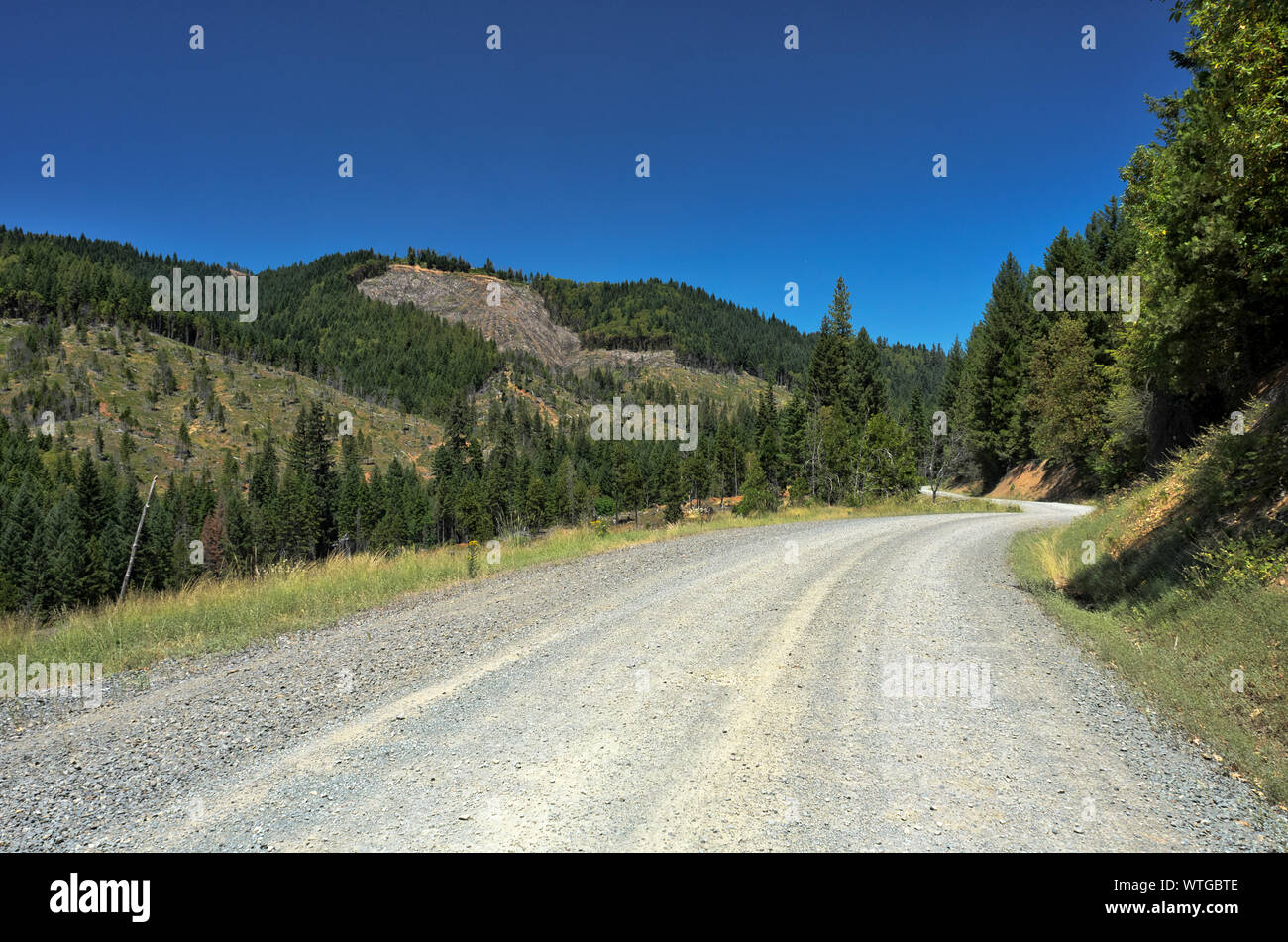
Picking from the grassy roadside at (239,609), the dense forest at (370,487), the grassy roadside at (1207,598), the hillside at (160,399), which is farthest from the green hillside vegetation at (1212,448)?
the hillside at (160,399)

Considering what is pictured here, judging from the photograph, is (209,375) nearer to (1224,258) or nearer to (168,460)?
(168,460)

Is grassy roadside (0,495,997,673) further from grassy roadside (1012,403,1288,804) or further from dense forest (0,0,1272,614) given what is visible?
grassy roadside (1012,403,1288,804)

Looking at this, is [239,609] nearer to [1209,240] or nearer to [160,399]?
[1209,240]

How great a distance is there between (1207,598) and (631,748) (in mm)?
7256

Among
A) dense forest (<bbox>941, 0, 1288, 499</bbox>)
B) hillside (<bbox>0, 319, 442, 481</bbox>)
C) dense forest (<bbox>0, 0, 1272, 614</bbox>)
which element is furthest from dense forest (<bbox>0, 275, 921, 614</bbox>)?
dense forest (<bbox>941, 0, 1288, 499</bbox>)

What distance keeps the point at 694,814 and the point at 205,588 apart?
33.8 feet

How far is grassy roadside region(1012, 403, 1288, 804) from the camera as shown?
178 inches

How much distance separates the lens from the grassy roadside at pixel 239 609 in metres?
6.94

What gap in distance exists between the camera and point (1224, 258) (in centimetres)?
1017

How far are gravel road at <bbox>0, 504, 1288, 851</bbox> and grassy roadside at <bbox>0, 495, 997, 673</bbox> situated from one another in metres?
0.78

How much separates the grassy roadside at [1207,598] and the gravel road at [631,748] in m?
0.34

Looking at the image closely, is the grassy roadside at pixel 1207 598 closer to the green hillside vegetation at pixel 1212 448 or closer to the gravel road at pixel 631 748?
the green hillside vegetation at pixel 1212 448

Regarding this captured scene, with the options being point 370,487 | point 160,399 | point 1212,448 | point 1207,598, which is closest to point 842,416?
point 1212,448
